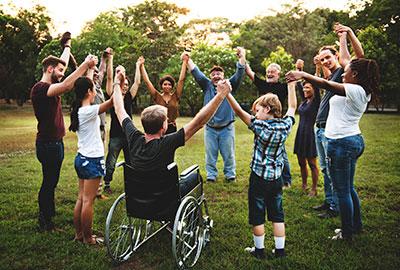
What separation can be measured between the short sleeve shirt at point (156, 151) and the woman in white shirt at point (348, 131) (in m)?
1.60

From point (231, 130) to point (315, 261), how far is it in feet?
11.2

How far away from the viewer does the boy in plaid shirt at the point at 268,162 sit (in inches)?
119

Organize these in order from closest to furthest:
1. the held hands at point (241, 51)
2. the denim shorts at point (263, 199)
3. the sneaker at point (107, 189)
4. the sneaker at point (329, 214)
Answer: the denim shorts at point (263, 199) → the sneaker at point (329, 214) → the held hands at point (241, 51) → the sneaker at point (107, 189)

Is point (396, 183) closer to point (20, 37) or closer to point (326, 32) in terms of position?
point (326, 32)

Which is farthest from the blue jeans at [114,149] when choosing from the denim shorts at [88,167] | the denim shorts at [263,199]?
the denim shorts at [263,199]

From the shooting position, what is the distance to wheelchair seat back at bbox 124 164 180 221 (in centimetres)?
285

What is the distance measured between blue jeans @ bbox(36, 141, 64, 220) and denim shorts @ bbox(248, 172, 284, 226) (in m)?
2.22

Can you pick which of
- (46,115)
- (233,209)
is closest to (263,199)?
(233,209)

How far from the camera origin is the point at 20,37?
35.5 metres

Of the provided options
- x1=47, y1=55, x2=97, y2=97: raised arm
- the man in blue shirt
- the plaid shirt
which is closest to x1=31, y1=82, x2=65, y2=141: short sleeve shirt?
x1=47, y1=55, x2=97, y2=97: raised arm

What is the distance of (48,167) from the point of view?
148 inches

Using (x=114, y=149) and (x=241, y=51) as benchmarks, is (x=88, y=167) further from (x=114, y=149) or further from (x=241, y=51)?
(x=241, y=51)

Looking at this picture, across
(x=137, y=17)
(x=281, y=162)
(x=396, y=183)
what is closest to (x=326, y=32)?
(x=137, y=17)

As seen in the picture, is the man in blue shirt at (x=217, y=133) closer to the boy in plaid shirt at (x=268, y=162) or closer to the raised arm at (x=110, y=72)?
the raised arm at (x=110, y=72)
